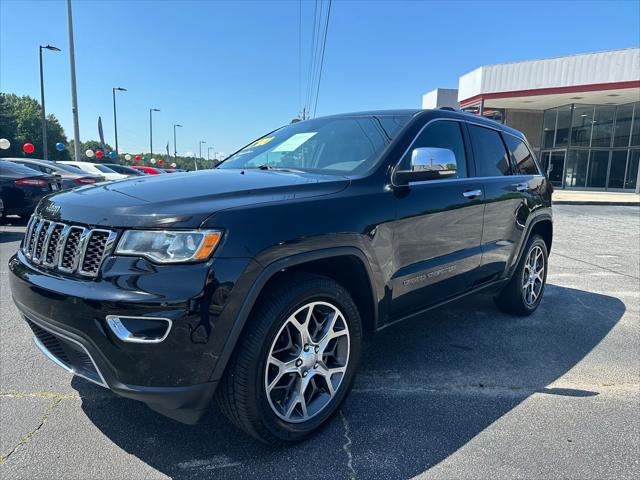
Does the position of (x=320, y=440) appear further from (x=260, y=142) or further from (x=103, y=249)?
(x=260, y=142)

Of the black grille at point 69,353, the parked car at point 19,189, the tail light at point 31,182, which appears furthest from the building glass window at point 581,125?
the black grille at point 69,353

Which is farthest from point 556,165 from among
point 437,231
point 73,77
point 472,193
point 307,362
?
point 307,362

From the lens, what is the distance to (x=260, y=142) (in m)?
3.93

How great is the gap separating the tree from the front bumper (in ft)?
225

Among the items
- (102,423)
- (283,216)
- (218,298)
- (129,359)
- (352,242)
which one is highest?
(283,216)

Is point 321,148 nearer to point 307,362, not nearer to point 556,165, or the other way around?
point 307,362

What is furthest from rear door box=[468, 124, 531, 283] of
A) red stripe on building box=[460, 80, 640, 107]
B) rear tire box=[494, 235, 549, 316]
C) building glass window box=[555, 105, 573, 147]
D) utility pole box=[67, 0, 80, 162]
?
building glass window box=[555, 105, 573, 147]

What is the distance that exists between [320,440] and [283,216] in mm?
1232

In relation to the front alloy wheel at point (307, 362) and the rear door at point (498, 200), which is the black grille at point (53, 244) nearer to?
the front alloy wheel at point (307, 362)

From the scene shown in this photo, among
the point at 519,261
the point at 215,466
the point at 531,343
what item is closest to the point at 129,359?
the point at 215,466

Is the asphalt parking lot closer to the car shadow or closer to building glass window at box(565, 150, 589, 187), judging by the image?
the car shadow

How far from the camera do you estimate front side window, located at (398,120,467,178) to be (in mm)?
3017

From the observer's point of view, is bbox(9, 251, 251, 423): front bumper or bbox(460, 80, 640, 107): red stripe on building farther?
bbox(460, 80, 640, 107): red stripe on building

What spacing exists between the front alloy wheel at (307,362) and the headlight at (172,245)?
1.84 feet
